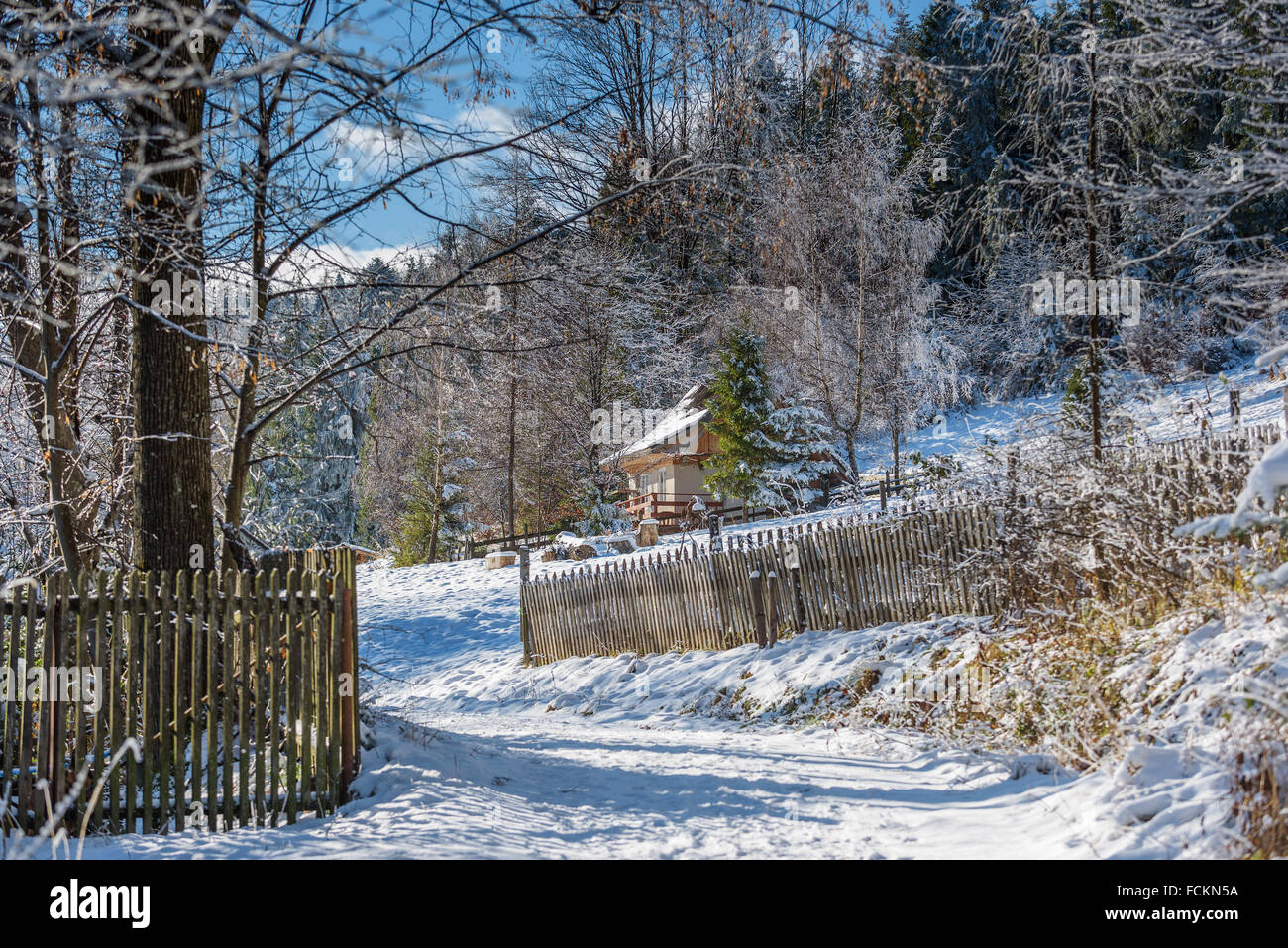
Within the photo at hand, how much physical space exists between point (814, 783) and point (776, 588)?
585 centimetres

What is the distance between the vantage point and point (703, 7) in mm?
5156

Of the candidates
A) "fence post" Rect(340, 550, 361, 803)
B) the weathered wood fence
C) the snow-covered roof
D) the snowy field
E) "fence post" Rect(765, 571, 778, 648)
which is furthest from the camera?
the snow-covered roof

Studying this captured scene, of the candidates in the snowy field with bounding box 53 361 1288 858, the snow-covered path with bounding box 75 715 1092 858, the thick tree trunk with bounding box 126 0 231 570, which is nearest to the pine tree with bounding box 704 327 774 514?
the snowy field with bounding box 53 361 1288 858

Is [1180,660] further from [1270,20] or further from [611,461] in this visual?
[611,461]

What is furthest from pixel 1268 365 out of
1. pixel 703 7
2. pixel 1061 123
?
pixel 1061 123

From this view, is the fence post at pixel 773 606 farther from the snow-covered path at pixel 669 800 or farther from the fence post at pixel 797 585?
the snow-covered path at pixel 669 800

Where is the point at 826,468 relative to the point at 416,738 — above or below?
above

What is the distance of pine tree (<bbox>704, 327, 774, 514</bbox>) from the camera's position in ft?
87.1

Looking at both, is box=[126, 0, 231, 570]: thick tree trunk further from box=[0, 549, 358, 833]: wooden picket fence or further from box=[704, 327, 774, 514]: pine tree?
box=[704, 327, 774, 514]: pine tree

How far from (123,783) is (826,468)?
24896 millimetres

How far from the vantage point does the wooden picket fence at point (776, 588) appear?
9.42 meters

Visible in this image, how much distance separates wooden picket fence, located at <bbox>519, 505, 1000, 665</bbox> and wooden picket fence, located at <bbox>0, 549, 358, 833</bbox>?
17.9ft

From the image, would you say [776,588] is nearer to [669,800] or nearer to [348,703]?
[669,800]

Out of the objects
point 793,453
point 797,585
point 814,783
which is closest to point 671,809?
point 814,783
